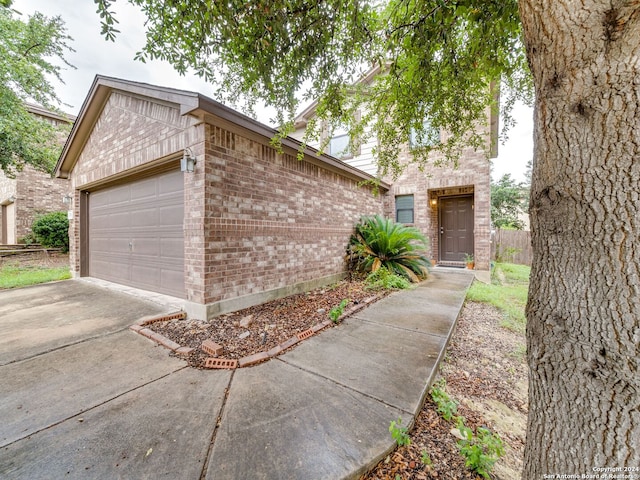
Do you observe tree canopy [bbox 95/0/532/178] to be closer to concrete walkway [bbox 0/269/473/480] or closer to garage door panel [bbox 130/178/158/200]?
garage door panel [bbox 130/178/158/200]

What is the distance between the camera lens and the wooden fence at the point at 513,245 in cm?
950

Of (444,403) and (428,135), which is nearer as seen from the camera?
(444,403)

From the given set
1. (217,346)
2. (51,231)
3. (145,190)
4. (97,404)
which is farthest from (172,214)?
(51,231)

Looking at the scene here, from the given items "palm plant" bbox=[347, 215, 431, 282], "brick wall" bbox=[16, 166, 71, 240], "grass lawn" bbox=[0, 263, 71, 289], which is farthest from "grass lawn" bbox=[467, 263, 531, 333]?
"brick wall" bbox=[16, 166, 71, 240]

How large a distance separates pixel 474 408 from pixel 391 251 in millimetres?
4114

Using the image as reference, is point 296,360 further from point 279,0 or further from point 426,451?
point 279,0

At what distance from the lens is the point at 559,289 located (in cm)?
100

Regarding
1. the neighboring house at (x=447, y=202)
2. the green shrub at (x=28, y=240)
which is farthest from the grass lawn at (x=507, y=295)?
the green shrub at (x=28, y=240)

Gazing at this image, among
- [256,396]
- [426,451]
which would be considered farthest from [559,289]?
[256,396]

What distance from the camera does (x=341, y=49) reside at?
2.72m

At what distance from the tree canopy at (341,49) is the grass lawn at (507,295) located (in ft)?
8.34

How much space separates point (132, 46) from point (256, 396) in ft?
12.3

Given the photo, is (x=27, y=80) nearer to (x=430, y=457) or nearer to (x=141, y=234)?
(x=141, y=234)

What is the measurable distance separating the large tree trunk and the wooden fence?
391 inches
